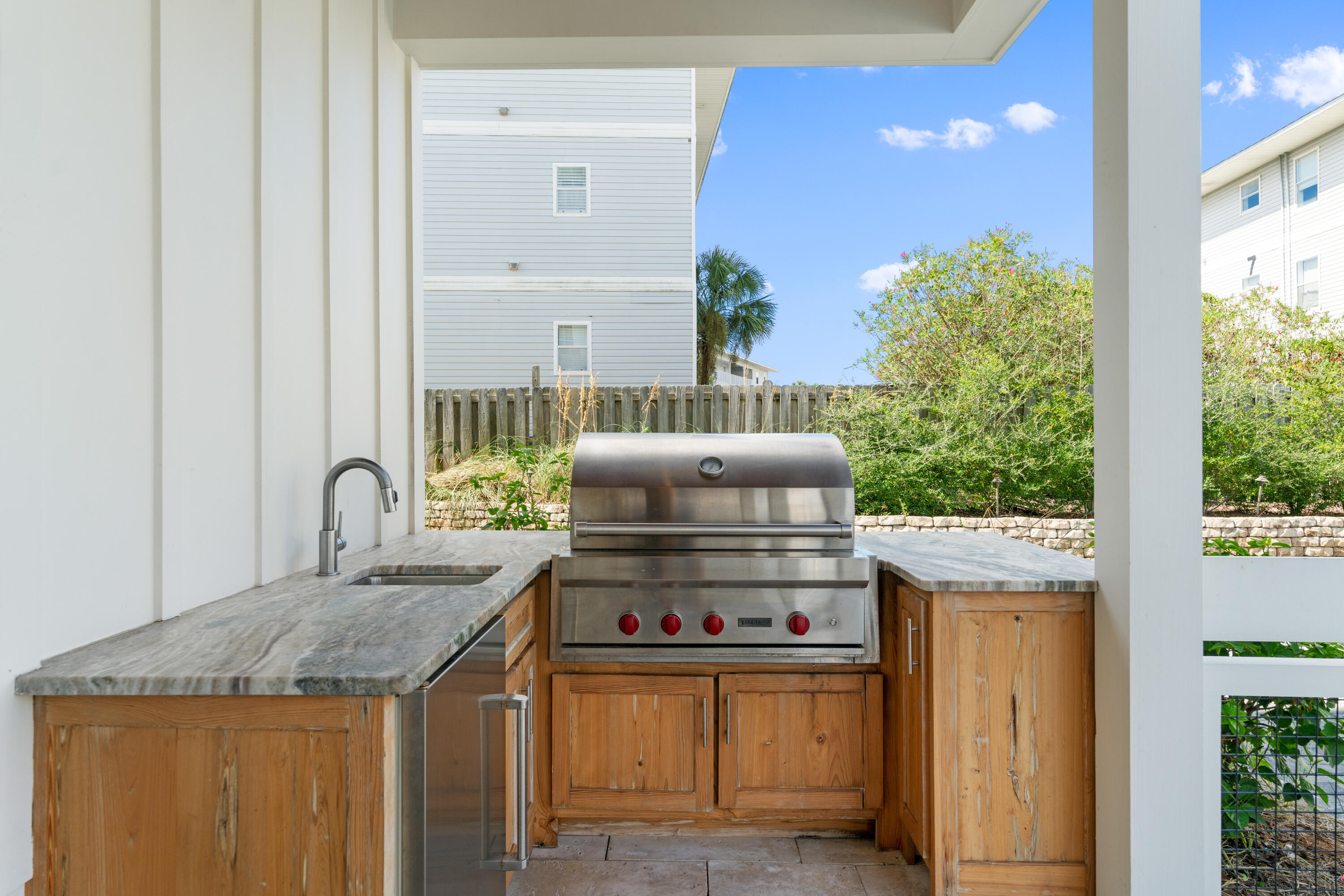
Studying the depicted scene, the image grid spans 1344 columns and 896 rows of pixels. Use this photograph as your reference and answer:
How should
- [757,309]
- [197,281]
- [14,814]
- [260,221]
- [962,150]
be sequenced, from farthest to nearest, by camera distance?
[757,309] → [962,150] → [260,221] → [197,281] → [14,814]

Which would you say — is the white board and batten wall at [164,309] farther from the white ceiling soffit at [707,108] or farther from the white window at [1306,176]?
the white window at [1306,176]

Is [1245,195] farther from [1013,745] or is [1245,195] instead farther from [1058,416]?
[1013,745]

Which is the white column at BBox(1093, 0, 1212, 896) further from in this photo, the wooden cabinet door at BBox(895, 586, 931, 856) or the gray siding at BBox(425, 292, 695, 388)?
the gray siding at BBox(425, 292, 695, 388)

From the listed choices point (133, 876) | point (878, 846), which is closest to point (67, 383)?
point (133, 876)

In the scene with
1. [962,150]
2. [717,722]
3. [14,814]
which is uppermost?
[962,150]

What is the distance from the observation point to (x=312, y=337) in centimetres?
206

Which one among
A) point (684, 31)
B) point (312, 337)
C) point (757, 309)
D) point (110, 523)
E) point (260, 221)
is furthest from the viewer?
point (757, 309)

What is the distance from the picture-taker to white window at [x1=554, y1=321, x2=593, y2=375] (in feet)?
28.9

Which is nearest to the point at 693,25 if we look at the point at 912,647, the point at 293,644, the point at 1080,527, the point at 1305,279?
the point at 912,647

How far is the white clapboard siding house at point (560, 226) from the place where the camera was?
8.65 meters

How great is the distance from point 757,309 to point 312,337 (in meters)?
17.1

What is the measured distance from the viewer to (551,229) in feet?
28.9

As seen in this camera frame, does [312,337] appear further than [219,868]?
Yes

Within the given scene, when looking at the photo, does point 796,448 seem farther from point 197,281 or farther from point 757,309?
point 757,309
